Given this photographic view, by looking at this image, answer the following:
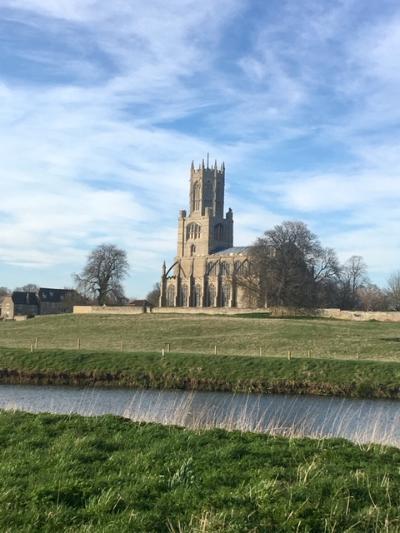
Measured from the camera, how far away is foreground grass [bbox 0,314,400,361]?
38844 millimetres

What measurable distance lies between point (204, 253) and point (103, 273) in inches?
1724

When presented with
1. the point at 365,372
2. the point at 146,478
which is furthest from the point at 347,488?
the point at 365,372

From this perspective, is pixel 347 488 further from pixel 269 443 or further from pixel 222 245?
pixel 222 245

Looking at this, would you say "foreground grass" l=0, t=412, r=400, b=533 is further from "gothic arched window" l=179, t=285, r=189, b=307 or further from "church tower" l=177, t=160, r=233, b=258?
"church tower" l=177, t=160, r=233, b=258

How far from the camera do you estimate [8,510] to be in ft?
20.3

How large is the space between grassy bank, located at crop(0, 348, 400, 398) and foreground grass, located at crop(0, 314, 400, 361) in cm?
584

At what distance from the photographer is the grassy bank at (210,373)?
27.1 meters

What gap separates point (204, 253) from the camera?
14150 centimetres

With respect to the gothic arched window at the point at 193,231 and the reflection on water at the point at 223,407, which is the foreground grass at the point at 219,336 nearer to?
the reflection on water at the point at 223,407

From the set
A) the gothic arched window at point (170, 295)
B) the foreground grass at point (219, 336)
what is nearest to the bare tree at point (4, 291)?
the gothic arched window at point (170, 295)

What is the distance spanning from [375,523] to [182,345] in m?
36.9

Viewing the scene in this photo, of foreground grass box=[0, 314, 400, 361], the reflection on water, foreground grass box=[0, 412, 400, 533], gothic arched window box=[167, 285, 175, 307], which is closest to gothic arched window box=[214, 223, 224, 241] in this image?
gothic arched window box=[167, 285, 175, 307]

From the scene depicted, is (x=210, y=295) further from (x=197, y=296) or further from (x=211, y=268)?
(x=211, y=268)

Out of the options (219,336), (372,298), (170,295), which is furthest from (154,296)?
(219,336)
